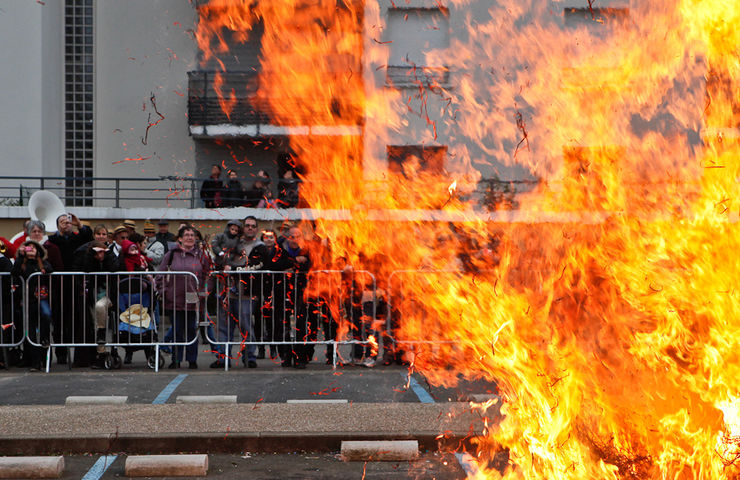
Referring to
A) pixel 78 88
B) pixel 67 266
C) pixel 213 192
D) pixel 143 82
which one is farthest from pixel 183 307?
pixel 78 88

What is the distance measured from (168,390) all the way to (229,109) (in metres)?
14.4

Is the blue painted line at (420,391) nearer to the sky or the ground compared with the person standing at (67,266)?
nearer to the ground

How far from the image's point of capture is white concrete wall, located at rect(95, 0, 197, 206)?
22344 mm

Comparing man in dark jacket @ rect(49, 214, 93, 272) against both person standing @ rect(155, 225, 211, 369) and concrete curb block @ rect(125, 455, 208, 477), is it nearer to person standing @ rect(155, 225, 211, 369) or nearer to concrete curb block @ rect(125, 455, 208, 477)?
person standing @ rect(155, 225, 211, 369)

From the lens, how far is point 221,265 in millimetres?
11484

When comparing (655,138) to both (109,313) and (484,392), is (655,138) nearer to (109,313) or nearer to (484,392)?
(484,392)

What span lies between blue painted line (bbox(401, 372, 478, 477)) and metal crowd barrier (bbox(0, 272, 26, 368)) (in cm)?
455

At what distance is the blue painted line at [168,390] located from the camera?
854 cm

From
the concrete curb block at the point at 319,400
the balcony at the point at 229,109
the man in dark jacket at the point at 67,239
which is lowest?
the concrete curb block at the point at 319,400

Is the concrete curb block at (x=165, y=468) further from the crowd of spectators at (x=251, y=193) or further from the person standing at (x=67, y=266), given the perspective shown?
the crowd of spectators at (x=251, y=193)

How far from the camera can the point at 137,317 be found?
10562mm

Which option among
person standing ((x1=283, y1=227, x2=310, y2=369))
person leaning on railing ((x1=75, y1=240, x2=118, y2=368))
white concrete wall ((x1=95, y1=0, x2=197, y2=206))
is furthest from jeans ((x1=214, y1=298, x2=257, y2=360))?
white concrete wall ((x1=95, y1=0, x2=197, y2=206))

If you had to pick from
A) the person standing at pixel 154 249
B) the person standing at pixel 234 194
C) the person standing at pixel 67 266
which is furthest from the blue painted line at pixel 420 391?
the person standing at pixel 234 194

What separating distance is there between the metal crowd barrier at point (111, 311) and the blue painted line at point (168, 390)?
0.63m
